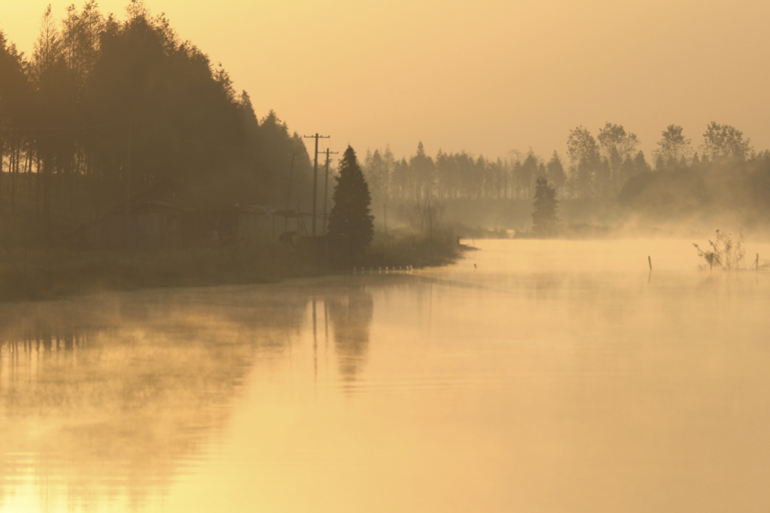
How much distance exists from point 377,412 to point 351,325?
44.6ft

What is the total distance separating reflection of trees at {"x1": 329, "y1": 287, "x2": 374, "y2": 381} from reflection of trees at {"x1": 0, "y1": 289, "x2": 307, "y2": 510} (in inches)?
61.1

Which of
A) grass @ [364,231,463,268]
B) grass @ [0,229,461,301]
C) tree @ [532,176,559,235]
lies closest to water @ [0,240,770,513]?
grass @ [0,229,461,301]

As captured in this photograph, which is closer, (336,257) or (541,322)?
(541,322)

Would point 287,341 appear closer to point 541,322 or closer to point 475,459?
point 541,322

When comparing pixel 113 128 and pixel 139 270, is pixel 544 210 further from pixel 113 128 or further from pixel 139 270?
pixel 139 270

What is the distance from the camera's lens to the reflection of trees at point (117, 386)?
1030 cm

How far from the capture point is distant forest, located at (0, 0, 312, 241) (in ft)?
207

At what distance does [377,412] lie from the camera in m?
13.8

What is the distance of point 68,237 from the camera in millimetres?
54906

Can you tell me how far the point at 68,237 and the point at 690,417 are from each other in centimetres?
4877

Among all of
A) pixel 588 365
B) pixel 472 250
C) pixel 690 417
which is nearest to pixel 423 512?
pixel 690 417

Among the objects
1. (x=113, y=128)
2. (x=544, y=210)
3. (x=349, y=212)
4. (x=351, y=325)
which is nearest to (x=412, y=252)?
(x=349, y=212)

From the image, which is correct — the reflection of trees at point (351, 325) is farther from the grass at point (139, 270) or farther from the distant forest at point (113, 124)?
the distant forest at point (113, 124)

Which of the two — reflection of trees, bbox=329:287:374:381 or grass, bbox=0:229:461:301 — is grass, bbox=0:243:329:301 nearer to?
grass, bbox=0:229:461:301
